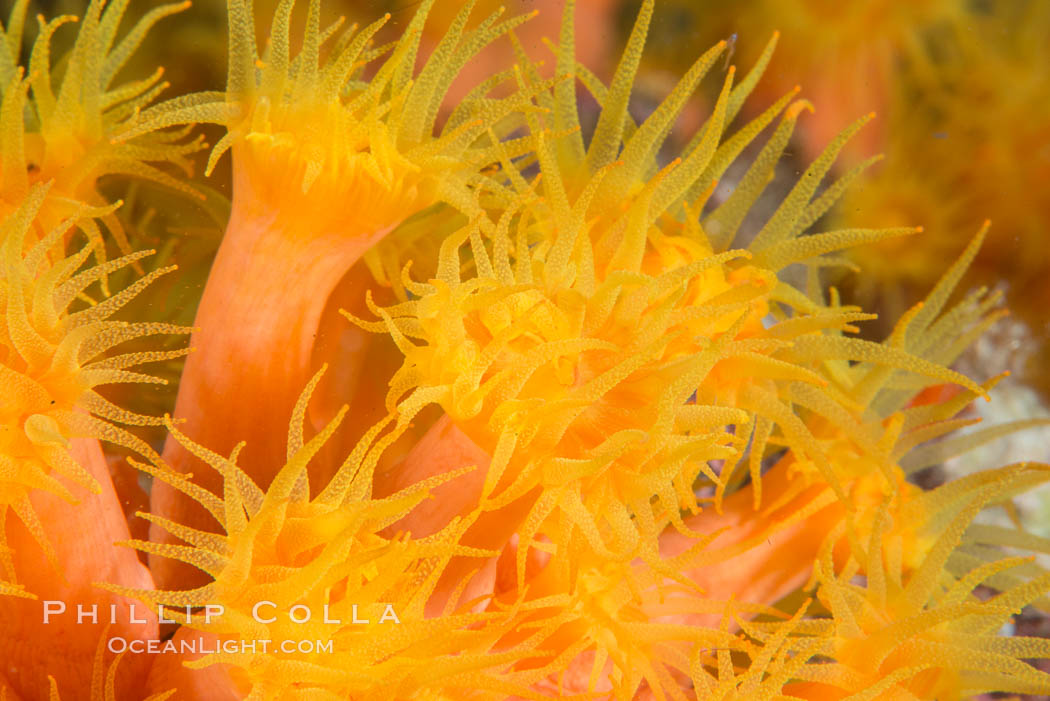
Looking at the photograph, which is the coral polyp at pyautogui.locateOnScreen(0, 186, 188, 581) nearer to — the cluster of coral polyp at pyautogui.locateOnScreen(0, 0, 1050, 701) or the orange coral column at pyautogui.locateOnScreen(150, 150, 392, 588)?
the cluster of coral polyp at pyautogui.locateOnScreen(0, 0, 1050, 701)

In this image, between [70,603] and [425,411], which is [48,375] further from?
[425,411]

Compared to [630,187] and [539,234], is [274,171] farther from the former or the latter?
[630,187]

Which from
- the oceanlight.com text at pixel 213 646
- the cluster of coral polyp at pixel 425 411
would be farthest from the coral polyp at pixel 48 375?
the oceanlight.com text at pixel 213 646

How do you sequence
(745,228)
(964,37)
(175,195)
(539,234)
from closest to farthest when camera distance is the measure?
(539,234) → (175,195) → (745,228) → (964,37)

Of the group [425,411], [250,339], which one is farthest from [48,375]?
A: [425,411]

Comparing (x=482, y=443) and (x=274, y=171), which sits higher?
(x=274, y=171)

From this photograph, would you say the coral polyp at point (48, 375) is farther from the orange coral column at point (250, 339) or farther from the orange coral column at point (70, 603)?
the orange coral column at point (250, 339)

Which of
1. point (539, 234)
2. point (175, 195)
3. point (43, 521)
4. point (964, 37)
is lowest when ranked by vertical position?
point (43, 521)

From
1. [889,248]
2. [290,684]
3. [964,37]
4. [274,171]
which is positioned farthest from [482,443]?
[964,37]
